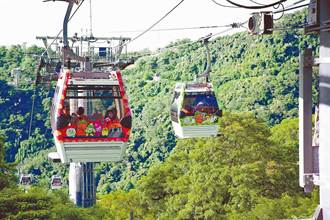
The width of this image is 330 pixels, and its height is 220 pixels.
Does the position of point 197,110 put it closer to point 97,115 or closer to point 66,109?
point 97,115

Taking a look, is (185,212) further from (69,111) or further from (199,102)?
(69,111)

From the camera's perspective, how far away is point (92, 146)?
11.4 metres

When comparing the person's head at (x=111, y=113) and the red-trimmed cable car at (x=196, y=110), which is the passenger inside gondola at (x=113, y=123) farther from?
the red-trimmed cable car at (x=196, y=110)

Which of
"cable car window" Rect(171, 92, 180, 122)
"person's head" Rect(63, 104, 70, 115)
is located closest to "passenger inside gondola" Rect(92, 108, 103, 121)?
"person's head" Rect(63, 104, 70, 115)

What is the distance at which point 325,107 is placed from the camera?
632cm

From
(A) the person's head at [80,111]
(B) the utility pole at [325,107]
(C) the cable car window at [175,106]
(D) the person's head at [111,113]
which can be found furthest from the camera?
(C) the cable car window at [175,106]

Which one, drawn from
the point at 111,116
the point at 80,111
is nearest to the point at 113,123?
the point at 111,116

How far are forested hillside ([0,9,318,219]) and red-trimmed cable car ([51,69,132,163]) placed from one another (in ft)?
9.31

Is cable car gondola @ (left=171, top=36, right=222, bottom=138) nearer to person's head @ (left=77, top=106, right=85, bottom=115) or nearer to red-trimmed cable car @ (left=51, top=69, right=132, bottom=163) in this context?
person's head @ (left=77, top=106, right=85, bottom=115)

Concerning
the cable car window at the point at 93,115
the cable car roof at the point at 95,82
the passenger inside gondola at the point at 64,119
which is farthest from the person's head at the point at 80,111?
the cable car roof at the point at 95,82

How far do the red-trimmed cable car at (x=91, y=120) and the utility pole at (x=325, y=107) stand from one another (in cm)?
510

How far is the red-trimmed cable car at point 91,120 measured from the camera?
1138 centimetres

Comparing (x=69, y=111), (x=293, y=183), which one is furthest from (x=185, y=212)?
(x=69, y=111)

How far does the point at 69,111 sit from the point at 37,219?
43.1 ft
